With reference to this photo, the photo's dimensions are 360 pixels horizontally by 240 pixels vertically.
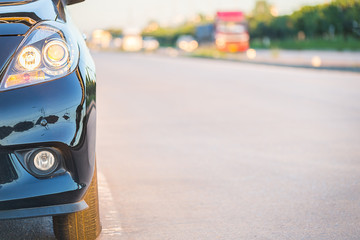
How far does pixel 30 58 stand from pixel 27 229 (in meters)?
1.47

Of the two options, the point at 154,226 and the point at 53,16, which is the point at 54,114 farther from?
the point at 154,226

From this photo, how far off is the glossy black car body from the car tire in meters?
0.36

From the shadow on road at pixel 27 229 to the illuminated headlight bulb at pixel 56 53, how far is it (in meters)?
1.29

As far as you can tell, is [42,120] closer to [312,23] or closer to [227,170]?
[227,170]

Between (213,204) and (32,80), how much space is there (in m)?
2.26

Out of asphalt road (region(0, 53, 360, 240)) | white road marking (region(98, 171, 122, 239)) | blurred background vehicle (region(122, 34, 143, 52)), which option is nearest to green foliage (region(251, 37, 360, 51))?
blurred background vehicle (region(122, 34, 143, 52))

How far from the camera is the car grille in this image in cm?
316

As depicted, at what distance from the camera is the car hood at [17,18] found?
3277 millimetres

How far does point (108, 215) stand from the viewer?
4781 millimetres

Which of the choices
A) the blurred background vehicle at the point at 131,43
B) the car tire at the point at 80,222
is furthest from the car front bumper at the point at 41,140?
the blurred background vehicle at the point at 131,43

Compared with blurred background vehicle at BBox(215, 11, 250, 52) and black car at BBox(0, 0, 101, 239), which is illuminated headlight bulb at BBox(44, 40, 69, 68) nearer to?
black car at BBox(0, 0, 101, 239)

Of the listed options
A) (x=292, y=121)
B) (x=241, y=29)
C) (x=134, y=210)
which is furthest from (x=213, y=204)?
(x=241, y=29)

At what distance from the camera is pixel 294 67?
2650 cm

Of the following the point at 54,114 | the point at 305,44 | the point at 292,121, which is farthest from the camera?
the point at 305,44
